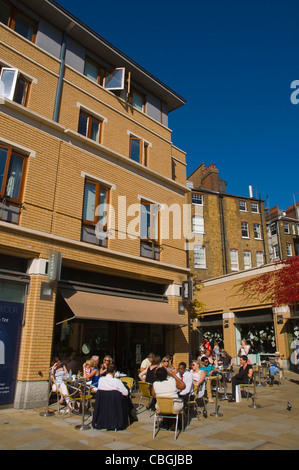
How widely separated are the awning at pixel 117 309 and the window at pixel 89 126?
6.06 meters

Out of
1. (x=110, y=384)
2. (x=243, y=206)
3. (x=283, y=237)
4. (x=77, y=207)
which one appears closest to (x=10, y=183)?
(x=77, y=207)

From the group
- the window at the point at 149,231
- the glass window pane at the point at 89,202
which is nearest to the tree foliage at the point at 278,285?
the window at the point at 149,231

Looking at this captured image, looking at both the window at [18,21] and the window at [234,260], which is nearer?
the window at [18,21]

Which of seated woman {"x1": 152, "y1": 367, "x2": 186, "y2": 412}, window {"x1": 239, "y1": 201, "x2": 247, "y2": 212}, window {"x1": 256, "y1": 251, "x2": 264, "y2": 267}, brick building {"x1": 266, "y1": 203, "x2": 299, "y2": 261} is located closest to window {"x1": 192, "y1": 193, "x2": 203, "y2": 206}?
window {"x1": 239, "y1": 201, "x2": 247, "y2": 212}

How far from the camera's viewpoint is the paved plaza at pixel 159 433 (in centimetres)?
587

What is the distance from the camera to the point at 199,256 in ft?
107

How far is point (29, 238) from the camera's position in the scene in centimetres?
994

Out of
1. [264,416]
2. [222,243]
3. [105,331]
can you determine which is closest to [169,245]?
[105,331]

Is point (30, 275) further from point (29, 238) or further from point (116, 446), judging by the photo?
point (116, 446)

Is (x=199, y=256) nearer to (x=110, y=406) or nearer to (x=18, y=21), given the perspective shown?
(x=18, y=21)

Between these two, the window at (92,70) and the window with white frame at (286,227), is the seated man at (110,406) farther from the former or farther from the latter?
the window with white frame at (286,227)

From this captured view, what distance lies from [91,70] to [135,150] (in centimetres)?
371

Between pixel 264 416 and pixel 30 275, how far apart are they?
7.34 metres
